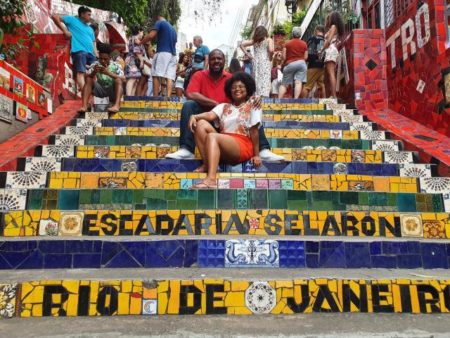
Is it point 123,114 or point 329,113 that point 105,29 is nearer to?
point 123,114

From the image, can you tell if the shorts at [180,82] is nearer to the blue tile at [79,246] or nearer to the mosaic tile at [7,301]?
the blue tile at [79,246]

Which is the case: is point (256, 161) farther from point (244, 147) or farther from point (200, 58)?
point (200, 58)

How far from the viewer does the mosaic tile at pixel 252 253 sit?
2.65 metres

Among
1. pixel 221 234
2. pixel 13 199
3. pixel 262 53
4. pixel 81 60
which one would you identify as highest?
pixel 262 53

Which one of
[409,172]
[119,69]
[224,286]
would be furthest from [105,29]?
[224,286]

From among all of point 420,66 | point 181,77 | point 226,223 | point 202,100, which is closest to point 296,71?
point 420,66

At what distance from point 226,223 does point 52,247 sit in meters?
1.16

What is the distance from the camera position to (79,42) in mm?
6090

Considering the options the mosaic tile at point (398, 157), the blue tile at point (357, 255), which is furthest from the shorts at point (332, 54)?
the blue tile at point (357, 255)

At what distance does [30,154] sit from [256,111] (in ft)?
7.85

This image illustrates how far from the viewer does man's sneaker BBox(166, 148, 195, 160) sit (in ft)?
13.6

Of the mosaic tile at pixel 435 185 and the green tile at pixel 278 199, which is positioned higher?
the mosaic tile at pixel 435 185

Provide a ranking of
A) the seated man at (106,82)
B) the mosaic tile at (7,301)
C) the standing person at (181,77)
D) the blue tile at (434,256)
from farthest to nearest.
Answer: the standing person at (181,77), the seated man at (106,82), the blue tile at (434,256), the mosaic tile at (7,301)

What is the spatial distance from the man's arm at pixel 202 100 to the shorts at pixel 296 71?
11.1ft
